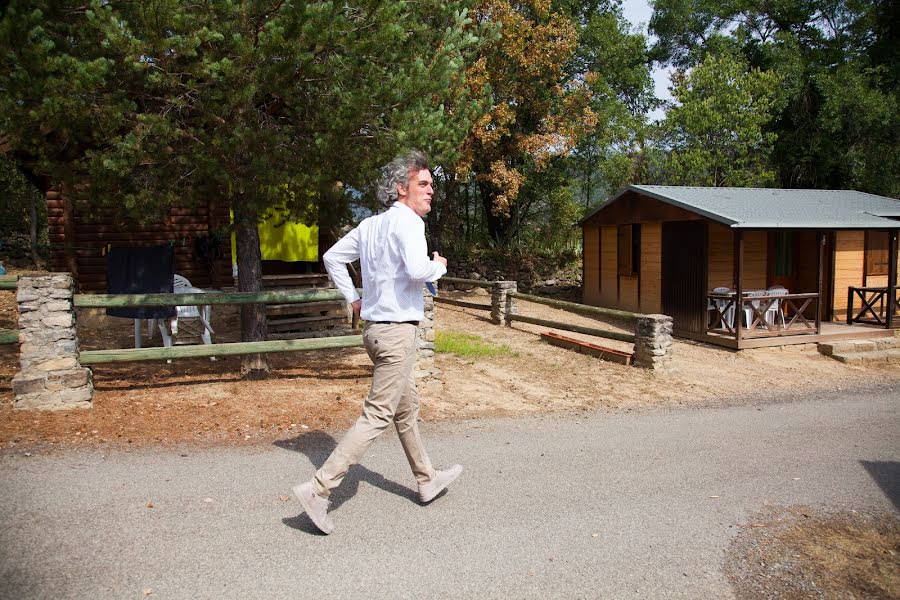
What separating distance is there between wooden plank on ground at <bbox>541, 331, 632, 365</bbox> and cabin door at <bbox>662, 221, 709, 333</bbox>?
12.4ft

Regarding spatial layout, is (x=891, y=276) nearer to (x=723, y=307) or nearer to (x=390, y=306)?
(x=723, y=307)

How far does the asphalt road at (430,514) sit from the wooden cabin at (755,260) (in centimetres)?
798

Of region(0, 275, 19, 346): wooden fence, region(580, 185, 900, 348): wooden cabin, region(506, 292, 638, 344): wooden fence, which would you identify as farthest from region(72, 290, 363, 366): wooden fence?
region(580, 185, 900, 348): wooden cabin

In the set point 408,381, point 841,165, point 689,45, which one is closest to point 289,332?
point 408,381

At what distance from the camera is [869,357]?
1226cm

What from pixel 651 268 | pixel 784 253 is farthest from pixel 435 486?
pixel 784 253

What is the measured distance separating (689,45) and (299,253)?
29.5 meters

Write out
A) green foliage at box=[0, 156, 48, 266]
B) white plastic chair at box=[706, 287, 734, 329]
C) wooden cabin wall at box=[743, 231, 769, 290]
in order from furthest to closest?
green foliage at box=[0, 156, 48, 266] → wooden cabin wall at box=[743, 231, 769, 290] → white plastic chair at box=[706, 287, 734, 329]

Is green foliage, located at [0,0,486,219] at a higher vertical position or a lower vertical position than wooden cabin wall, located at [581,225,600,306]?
higher

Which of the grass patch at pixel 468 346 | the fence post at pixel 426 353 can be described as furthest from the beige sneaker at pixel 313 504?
the grass patch at pixel 468 346

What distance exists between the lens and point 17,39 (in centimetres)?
548

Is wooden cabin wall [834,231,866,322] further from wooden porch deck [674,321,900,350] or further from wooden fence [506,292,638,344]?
wooden fence [506,292,638,344]

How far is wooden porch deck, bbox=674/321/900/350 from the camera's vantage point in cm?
1295

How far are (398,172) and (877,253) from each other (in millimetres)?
16632
